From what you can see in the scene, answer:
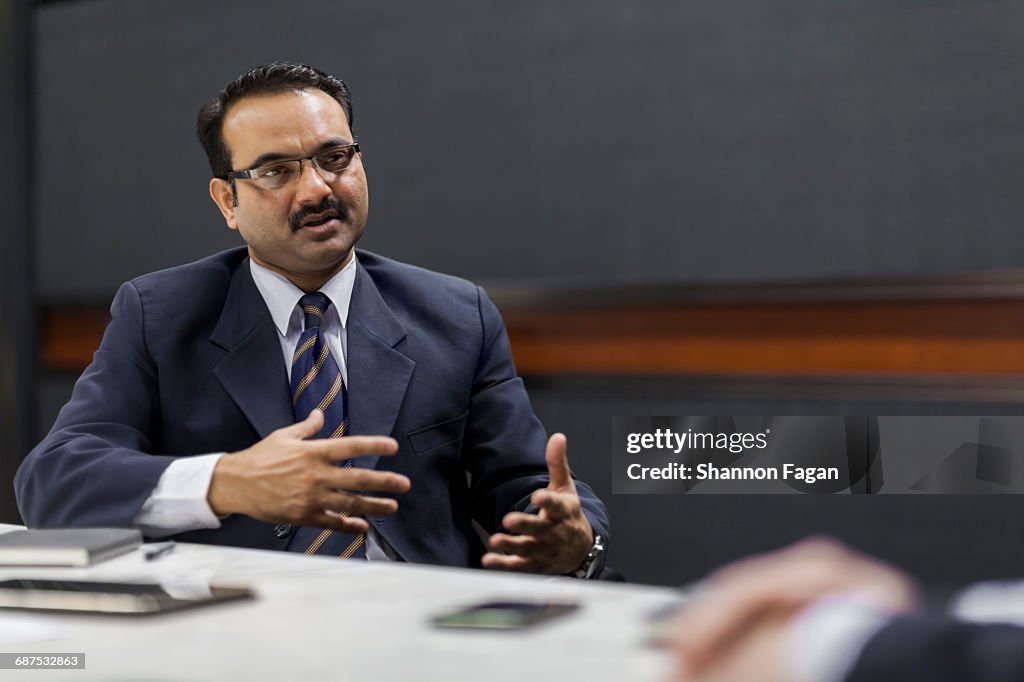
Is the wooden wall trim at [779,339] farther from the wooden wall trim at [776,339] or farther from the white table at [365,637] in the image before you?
the white table at [365,637]

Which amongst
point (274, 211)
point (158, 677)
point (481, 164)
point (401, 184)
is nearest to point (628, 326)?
point (481, 164)

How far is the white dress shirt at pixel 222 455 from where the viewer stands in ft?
5.16

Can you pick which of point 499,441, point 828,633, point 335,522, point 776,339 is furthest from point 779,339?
point 828,633

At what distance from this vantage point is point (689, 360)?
11.5 ft

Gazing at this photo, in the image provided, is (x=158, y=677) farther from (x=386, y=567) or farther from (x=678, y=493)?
(x=678, y=493)

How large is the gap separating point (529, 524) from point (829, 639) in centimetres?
97

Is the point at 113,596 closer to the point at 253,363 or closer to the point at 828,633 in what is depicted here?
the point at 828,633

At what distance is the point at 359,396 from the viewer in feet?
6.37

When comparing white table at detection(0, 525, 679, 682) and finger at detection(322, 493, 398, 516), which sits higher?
white table at detection(0, 525, 679, 682)

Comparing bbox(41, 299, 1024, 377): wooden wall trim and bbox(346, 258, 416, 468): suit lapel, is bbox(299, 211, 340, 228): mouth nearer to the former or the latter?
bbox(346, 258, 416, 468): suit lapel

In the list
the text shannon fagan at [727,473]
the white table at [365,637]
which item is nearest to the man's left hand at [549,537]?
the white table at [365,637]

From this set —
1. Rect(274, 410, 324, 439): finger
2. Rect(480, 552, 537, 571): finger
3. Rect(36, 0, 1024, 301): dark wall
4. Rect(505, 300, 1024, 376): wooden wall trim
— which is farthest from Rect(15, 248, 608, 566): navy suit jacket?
Rect(36, 0, 1024, 301): dark wall

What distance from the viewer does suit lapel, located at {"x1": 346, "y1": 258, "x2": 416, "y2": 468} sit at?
1929mm

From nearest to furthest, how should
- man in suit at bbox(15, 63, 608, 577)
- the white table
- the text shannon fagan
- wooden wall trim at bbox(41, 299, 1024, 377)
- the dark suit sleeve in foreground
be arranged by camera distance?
the dark suit sleeve in foreground < the white table < man in suit at bbox(15, 63, 608, 577) < wooden wall trim at bbox(41, 299, 1024, 377) < the text shannon fagan
